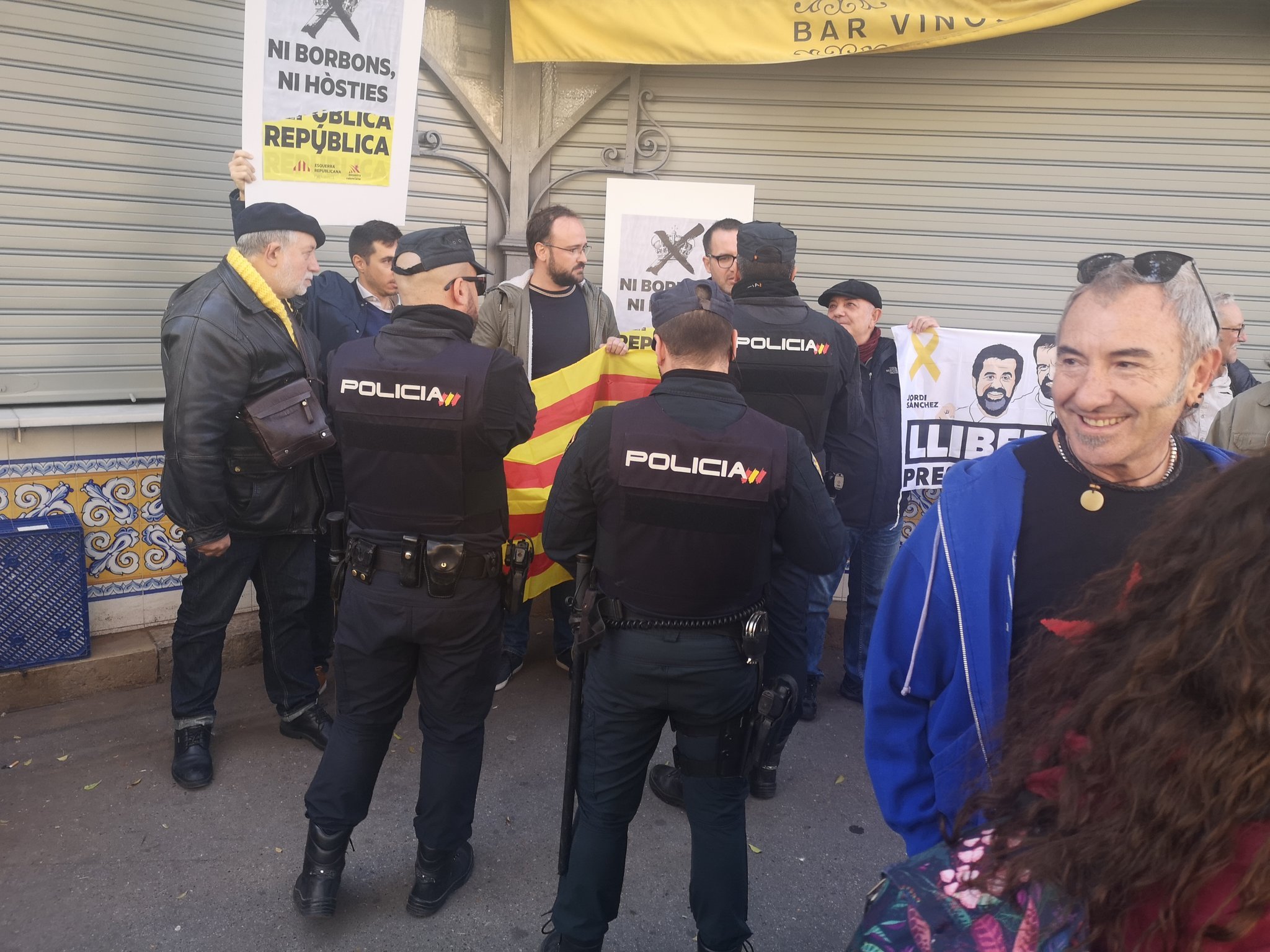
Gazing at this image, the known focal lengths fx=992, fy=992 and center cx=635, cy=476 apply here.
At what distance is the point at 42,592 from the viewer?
15.5 feet

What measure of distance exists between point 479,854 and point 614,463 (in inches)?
73.2

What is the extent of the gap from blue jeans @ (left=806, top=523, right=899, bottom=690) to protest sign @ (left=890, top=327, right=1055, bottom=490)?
46cm

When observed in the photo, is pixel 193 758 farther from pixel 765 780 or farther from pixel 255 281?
pixel 765 780

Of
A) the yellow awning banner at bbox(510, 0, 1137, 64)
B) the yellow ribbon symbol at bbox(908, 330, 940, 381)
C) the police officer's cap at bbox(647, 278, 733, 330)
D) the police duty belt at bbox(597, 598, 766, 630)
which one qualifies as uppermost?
the yellow awning banner at bbox(510, 0, 1137, 64)

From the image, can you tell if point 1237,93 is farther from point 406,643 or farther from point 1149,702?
point 1149,702

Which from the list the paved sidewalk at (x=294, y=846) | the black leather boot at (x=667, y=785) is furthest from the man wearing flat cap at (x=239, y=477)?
the black leather boot at (x=667, y=785)

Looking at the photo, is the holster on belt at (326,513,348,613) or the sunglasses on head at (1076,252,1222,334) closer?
the sunglasses on head at (1076,252,1222,334)

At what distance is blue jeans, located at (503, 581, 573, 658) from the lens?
5383 mm

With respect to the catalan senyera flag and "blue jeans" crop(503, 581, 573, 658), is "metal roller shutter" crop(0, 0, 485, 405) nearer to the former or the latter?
the catalan senyera flag

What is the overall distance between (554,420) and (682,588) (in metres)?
2.16

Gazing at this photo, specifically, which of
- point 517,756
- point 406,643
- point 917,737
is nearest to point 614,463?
point 406,643

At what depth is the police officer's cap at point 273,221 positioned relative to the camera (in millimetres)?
4254

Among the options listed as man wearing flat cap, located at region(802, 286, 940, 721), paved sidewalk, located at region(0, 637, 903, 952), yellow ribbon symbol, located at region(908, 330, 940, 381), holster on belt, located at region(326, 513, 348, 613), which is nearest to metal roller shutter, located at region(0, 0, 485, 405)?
paved sidewalk, located at region(0, 637, 903, 952)

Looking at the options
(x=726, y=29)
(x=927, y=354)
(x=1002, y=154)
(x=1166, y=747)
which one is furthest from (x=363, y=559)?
(x=1002, y=154)
